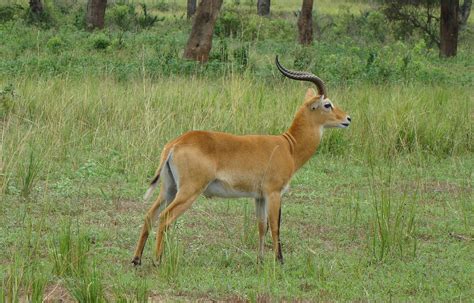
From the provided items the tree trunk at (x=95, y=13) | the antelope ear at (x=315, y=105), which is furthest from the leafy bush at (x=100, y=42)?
the antelope ear at (x=315, y=105)

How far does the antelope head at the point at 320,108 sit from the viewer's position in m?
7.12

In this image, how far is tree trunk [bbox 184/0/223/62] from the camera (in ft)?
58.9

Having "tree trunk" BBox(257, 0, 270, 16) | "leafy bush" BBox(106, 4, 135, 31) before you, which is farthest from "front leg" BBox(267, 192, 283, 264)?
"tree trunk" BBox(257, 0, 270, 16)

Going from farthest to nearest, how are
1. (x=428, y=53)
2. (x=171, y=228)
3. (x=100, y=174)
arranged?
1. (x=428, y=53)
2. (x=100, y=174)
3. (x=171, y=228)

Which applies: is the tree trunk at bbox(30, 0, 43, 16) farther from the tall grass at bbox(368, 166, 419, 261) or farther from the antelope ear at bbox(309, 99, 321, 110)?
the tall grass at bbox(368, 166, 419, 261)

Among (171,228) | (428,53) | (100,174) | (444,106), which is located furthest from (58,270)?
(428,53)

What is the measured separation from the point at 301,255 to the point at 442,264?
2.95ft

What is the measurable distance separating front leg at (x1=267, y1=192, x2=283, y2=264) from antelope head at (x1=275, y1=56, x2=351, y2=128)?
2.94 feet

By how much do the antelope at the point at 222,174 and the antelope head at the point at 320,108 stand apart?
292 mm

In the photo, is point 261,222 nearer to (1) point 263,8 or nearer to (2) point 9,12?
(2) point 9,12

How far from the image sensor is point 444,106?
12.1m

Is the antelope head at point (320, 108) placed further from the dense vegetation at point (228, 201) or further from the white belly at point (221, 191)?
the white belly at point (221, 191)

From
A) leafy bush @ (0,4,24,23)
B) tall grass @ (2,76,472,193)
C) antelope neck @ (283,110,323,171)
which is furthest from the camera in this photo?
leafy bush @ (0,4,24,23)

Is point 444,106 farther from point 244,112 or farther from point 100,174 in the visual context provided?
point 100,174
